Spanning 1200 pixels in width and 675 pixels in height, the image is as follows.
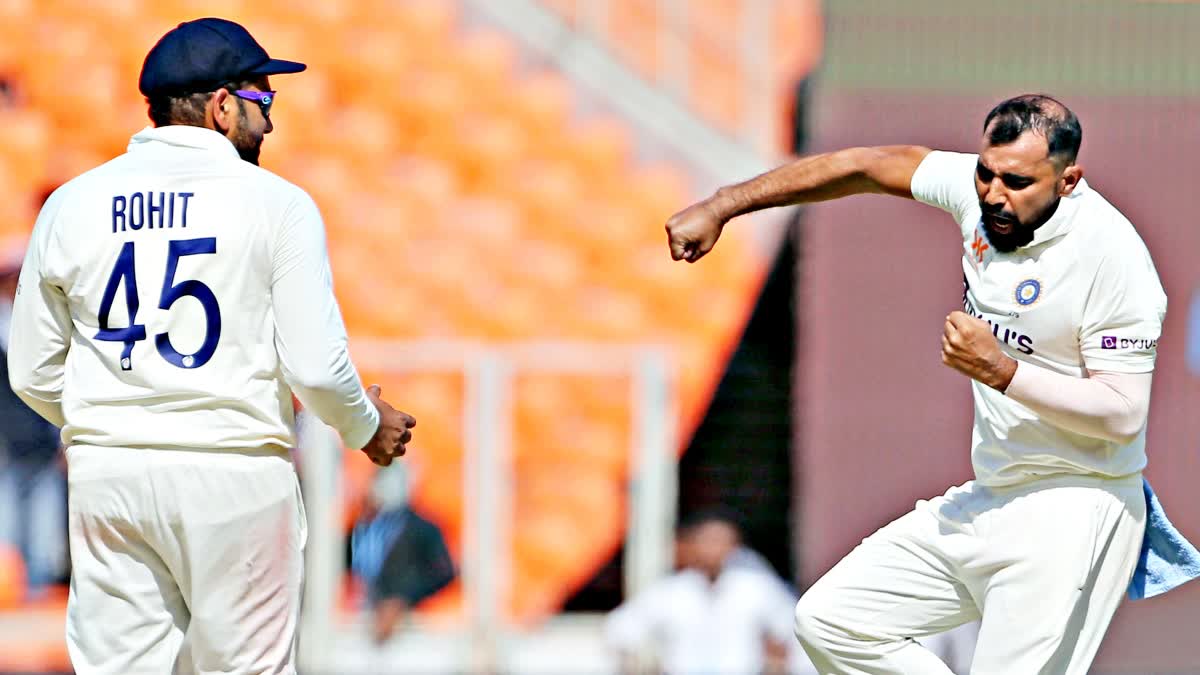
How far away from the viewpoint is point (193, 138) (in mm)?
3834

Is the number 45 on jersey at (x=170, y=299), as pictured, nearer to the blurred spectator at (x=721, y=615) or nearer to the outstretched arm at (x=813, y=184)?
the outstretched arm at (x=813, y=184)

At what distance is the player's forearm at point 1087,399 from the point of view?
3.69 meters

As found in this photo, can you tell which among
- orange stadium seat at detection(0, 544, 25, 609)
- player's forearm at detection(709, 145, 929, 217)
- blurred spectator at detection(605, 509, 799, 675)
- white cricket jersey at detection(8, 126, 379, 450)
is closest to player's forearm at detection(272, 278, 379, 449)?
white cricket jersey at detection(8, 126, 379, 450)

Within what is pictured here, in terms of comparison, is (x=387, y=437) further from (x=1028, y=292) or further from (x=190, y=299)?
(x=1028, y=292)

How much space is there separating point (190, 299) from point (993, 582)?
2.00 meters

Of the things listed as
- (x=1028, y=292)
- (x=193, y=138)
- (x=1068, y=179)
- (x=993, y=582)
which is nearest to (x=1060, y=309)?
(x=1028, y=292)

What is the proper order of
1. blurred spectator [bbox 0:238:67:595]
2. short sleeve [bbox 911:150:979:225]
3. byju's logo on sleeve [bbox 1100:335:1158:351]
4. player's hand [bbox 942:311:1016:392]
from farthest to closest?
blurred spectator [bbox 0:238:67:595]
short sleeve [bbox 911:150:979:225]
byju's logo on sleeve [bbox 1100:335:1158:351]
player's hand [bbox 942:311:1016:392]

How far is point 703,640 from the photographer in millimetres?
8617

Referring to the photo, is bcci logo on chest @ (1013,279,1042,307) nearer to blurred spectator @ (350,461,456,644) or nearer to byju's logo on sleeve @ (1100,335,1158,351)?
byju's logo on sleeve @ (1100,335,1158,351)

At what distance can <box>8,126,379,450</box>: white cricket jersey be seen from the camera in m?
3.72

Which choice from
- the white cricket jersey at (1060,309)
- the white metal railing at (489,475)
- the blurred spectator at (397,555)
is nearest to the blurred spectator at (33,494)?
the white metal railing at (489,475)

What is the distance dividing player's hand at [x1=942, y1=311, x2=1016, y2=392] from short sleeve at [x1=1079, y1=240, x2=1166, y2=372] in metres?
0.26

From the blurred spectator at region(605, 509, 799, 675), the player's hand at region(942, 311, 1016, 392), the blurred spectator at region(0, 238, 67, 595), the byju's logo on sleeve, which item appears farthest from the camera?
the blurred spectator at region(0, 238, 67, 595)

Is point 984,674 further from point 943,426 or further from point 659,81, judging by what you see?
point 659,81
